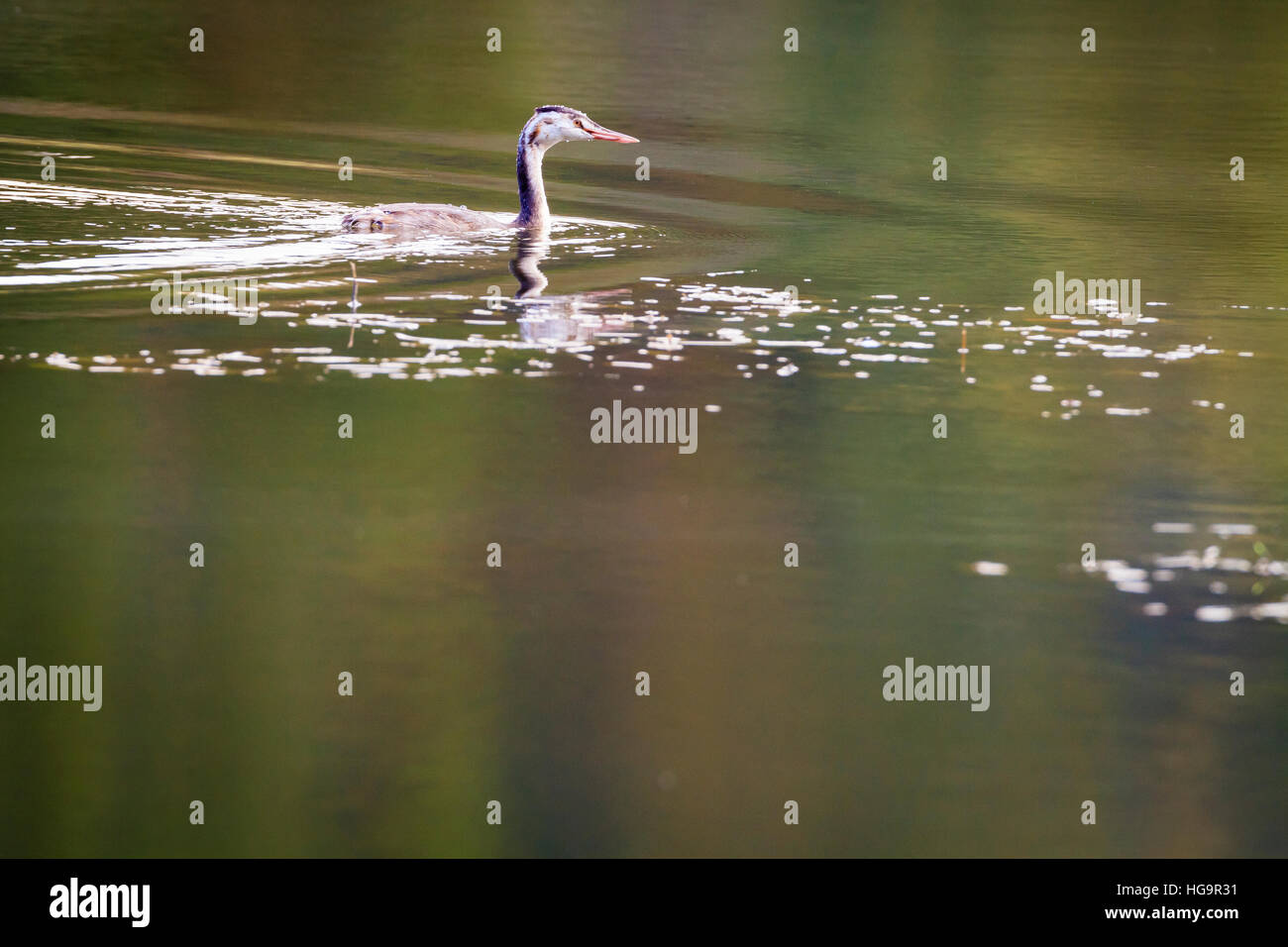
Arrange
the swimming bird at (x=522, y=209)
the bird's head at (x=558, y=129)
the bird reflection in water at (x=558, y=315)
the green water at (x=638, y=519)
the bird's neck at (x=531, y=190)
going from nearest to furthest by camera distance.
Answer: the green water at (x=638, y=519) → the bird reflection in water at (x=558, y=315) → the swimming bird at (x=522, y=209) → the bird's neck at (x=531, y=190) → the bird's head at (x=558, y=129)

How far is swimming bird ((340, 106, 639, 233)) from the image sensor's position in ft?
43.7

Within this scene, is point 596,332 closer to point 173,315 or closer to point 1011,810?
point 173,315

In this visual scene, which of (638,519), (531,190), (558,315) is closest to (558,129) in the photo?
(531,190)

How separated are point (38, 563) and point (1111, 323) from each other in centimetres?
651

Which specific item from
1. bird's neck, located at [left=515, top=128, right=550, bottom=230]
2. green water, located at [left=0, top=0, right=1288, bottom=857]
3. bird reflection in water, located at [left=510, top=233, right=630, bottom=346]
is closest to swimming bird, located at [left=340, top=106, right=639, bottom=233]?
bird's neck, located at [left=515, top=128, right=550, bottom=230]

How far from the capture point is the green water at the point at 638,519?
5.86 metres

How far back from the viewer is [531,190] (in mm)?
14078

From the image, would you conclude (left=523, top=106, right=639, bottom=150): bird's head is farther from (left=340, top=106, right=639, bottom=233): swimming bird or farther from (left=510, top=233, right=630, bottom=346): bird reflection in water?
(left=510, top=233, right=630, bottom=346): bird reflection in water

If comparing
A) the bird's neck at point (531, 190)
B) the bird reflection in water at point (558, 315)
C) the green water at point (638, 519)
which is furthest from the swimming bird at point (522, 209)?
the bird reflection in water at point (558, 315)

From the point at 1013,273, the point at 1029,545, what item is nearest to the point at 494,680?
the point at 1029,545

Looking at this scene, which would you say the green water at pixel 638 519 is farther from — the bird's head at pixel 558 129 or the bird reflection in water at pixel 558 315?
the bird's head at pixel 558 129

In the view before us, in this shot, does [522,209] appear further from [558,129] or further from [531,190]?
[558,129]

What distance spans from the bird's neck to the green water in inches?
12.5

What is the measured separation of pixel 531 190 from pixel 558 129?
71cm
